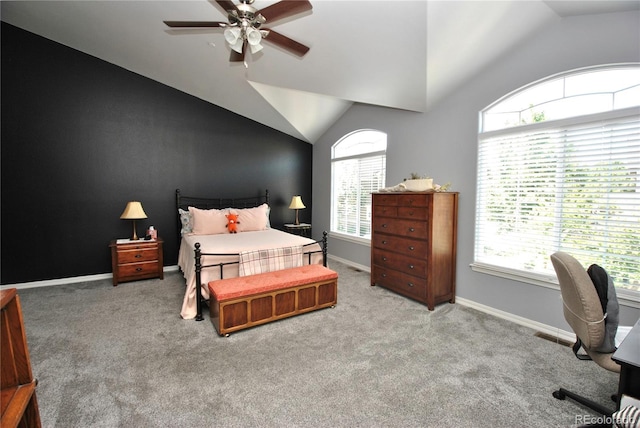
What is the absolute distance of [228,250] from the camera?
3.37m

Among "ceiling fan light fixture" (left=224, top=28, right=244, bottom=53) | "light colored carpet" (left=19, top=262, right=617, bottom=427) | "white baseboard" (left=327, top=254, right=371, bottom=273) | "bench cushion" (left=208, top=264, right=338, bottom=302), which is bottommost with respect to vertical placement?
"light colored carpet" (left=19, top=262, right=617, bottom=427)

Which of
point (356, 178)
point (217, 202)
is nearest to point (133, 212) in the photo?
point (217, 202)

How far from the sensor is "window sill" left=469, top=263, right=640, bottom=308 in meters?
2.31

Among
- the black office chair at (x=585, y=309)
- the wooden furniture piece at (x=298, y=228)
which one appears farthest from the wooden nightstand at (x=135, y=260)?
the black office chair at (x=585, y=309)

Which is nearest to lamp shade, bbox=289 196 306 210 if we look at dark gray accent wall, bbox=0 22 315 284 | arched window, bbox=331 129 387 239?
arched window, bbox=331 129 387 239

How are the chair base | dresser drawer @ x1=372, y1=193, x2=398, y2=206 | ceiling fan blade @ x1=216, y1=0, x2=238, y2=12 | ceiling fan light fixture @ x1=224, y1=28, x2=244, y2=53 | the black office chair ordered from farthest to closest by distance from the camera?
dresser drawer @ x1=372, y1=193, x2=398, y2=206 < ceiling fan light fixture @ x1=224, y1=28, x2=244, y2=53 < ceiling fan blade @ x1=216, y1=0, x2=238, y2=12 < the chair base < the black office chair

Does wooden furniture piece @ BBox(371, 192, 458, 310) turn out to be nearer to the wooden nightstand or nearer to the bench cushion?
the bench cushion

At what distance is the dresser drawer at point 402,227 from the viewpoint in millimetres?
3377

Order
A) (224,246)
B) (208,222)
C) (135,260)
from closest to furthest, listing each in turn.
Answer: (224,246)
(135,260)
(208,222)

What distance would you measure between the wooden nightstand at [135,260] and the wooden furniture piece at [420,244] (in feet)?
11.1

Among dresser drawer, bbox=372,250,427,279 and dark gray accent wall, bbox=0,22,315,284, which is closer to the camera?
dresser drawer, bbox=372,250,427,279

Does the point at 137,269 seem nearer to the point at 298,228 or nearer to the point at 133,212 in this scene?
the point at 133,212

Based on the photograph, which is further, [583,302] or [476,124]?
[476,124]

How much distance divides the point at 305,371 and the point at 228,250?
67.7 inches
